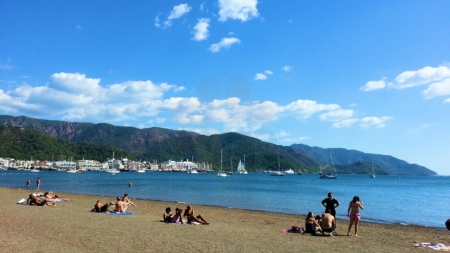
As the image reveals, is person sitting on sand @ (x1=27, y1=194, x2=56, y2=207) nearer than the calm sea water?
Yes

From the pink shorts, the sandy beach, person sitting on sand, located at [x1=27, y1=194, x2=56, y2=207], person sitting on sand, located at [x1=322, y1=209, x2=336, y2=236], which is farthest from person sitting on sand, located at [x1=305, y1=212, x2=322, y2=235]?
person sitting on sand, located at [x1=27, y1=194, x2=56, y2=207]

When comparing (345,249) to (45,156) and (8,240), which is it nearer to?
(8,240)

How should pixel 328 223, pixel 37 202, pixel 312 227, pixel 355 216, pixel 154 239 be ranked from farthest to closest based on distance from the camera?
pixel 37 202 → pixel 355 216 → pixel 312 227 → pixel 328 223 → pixel 154 239

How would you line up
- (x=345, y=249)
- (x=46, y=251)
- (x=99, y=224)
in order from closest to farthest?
(x=46, y=251) → (x=345, y=249) → (x=99, y=224)

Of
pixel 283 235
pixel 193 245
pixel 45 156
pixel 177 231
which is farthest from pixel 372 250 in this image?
pixel 45 156

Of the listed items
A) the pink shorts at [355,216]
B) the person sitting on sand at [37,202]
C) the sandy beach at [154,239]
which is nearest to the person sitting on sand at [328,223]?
the sandy beach at [154,239]

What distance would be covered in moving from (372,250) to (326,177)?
134056 millimetres

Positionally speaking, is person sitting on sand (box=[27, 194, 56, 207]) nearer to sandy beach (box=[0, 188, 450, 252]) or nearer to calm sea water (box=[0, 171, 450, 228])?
sandy beach (box=[0, 188, 450, 252])

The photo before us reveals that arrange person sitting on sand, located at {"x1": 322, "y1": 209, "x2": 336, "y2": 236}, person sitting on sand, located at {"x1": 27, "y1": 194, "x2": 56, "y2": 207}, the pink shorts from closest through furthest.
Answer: person sitting on sand, located at {"x1": 322, "y1": 209, "x2": 336, "y2": 236}, the pink shorts, person sitting on sand, located at {"x1": 27, "y1": 194, "x2": 56, "y2": 207}

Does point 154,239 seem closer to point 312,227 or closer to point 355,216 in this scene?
point 312,227

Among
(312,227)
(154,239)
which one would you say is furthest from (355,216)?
(154,239)

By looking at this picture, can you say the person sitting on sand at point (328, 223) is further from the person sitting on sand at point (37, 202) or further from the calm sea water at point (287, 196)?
→ the person sitting on sand at point (37, 202)

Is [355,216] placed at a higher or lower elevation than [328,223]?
higher

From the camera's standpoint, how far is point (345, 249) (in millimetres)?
10844
